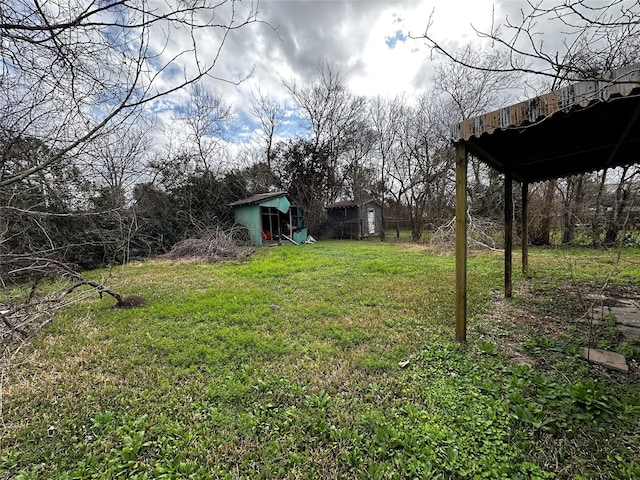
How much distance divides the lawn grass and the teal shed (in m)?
9.38

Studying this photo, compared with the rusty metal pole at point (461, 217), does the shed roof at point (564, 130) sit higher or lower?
higher

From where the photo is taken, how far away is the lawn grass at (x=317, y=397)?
4.86 feet

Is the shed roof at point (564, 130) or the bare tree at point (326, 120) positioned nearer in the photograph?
the shed roof at point (564, 130)

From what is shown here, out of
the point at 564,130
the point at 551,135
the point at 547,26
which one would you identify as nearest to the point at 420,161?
the point at 551,135

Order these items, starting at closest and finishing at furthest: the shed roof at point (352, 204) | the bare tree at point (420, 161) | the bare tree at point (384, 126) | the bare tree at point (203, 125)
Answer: the bare tree at point (203, 125)
the bare tree at point (420, 161)
the bare tree at point (384, 126)
the shed roof at point (352, 204)

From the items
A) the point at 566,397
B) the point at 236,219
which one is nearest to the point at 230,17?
the point at 566,397

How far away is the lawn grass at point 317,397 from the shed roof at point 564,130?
48.4 inches

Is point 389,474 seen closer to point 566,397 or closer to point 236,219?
point 566,397

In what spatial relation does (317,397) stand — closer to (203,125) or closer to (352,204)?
(203,125)

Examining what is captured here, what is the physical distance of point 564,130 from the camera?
297 centimetres

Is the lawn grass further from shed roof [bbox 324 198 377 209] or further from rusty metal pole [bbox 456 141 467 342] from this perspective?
shed roof [bbox 324 198 377 209]

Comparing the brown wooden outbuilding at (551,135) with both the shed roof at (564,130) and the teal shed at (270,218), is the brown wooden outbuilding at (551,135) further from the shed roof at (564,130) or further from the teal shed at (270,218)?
the teal shed at (270,218)

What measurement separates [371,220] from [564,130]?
1639 cm

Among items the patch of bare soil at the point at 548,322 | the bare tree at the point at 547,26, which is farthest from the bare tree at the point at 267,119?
the bare tree at the point at 547,26
